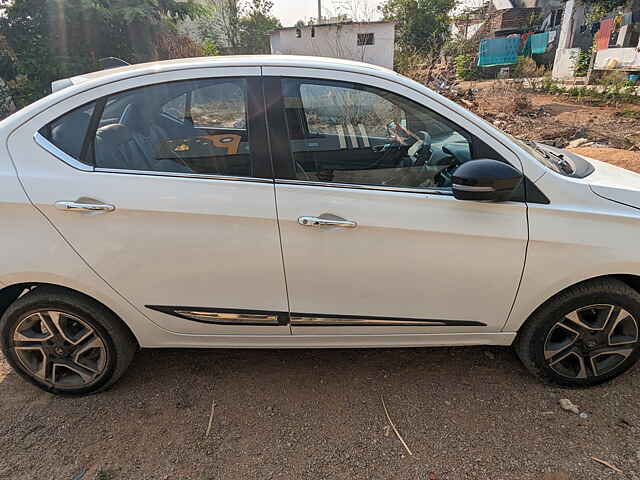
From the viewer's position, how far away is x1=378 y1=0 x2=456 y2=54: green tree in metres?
26.2

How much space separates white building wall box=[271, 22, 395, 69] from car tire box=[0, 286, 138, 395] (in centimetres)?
1589

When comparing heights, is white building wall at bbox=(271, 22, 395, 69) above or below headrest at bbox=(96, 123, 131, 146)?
above

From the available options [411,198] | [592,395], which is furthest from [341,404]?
[592,395]

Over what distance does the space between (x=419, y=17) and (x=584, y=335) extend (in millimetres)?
28886

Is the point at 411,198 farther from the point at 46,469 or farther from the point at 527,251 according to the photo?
the point at 46,469

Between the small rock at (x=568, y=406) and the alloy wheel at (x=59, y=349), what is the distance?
248cm

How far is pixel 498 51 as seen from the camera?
22781mm

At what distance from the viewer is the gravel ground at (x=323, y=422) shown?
76.1 inches

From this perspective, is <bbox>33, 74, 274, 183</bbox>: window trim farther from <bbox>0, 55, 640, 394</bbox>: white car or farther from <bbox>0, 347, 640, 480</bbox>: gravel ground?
<bbox>0, 347, 640, 480</bbox>: gravel ground

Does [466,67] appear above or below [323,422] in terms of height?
above

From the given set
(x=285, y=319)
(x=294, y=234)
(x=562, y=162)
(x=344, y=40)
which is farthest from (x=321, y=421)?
(x=344, y=40)

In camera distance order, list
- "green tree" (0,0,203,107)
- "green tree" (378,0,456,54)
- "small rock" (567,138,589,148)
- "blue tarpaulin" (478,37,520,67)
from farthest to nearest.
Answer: "green tree" (378,0,456,54) < "blue tarpaulin" (478,37,520,67) < "green tree" (0,0,203,107) < "small rock" (567,138,589,148)

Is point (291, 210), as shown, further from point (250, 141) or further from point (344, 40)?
point (344, 40)

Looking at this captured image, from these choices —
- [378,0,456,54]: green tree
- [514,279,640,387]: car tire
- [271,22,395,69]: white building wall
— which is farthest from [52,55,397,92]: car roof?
[378,0,456,54]: green tree
